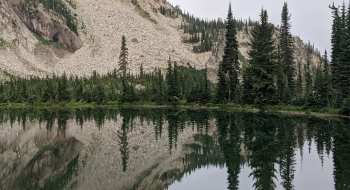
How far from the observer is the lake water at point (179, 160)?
1844cm

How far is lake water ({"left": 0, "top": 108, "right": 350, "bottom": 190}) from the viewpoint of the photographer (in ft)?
60.5

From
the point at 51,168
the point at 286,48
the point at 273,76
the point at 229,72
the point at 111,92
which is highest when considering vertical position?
the point at 286,48

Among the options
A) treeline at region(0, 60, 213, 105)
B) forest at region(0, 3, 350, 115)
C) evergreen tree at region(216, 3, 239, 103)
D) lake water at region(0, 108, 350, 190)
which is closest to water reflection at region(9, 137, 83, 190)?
lake water at region(0, 108, 350, 190)

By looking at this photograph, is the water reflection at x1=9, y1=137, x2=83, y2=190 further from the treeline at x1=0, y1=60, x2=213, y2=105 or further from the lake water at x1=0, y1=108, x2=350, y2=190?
the treeline at x1=0, y1=60, x2=213, y2=105

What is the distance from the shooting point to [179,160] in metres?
24.4

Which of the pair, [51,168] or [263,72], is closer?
[51,168]

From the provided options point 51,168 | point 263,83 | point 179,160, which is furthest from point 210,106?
point 51,168

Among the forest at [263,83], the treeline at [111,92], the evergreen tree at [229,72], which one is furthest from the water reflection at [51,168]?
the treeline at [111,92]

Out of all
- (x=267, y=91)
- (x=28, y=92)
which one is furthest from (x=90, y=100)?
(x=267, y=91)

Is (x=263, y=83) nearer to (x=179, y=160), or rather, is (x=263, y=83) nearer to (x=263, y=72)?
(x=263, y=72)

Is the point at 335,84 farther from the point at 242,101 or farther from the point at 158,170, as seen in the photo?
the point at 158,170

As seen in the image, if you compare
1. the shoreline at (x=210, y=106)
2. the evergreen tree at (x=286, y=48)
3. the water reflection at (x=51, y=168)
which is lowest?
the water reflection at (x=51, y=168)

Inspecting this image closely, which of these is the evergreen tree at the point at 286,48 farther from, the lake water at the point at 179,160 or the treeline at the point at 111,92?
the lake water at the point at 179,160

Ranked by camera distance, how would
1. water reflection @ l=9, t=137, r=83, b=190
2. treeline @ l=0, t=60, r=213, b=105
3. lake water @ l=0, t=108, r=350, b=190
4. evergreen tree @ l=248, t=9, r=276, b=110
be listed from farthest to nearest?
1. treeline @ l=0, t=60, r=213, b=105
2. evergreen tree @ l=248, t=9, r=276, b=110
3. lake water @ l=0, t=108, r=350, b=190
4. water reflection @ l=9, t=137, r=83, b=190
